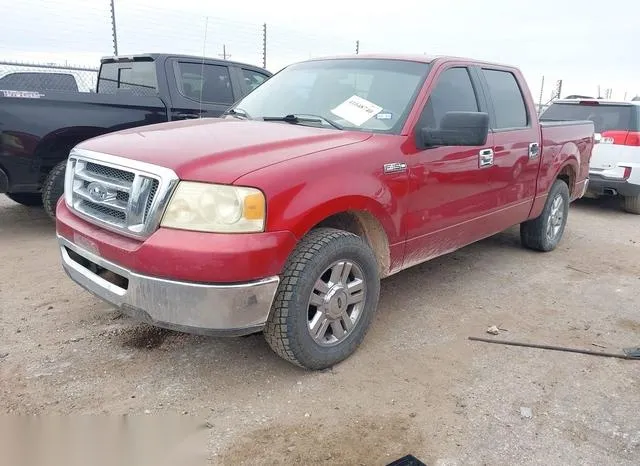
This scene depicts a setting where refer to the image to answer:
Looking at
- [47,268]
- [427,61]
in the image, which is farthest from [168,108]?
[427,61]

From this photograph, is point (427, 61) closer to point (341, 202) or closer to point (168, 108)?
point (341, 202)

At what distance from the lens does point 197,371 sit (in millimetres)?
3131

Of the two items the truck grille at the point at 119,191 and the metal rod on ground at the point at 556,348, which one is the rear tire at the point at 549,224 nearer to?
the metal rod on ground at the point at 556,348

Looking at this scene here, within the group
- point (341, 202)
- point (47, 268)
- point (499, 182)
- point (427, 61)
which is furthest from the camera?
point (47, 268)

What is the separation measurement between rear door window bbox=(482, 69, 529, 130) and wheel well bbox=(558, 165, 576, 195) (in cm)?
117

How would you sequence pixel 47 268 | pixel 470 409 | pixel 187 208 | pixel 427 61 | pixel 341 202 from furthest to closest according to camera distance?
pixel 47 268 < pixel 427 61 < pixel 341 202 < pixel 470 409 < pixel 187 208

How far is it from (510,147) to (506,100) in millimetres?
498

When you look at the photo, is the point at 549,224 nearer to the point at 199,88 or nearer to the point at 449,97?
the point at 449,97

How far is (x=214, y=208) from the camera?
2.62m

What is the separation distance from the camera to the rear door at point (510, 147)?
4.44m

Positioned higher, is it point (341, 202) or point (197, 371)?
point (341, 202)

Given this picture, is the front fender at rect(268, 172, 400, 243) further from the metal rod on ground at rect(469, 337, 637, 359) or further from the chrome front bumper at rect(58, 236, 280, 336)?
the metal rod on ground at rect(469, 337, 637, 359)

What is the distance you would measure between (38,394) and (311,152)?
192cm

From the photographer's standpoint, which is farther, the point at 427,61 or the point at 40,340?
the point at 427,61
